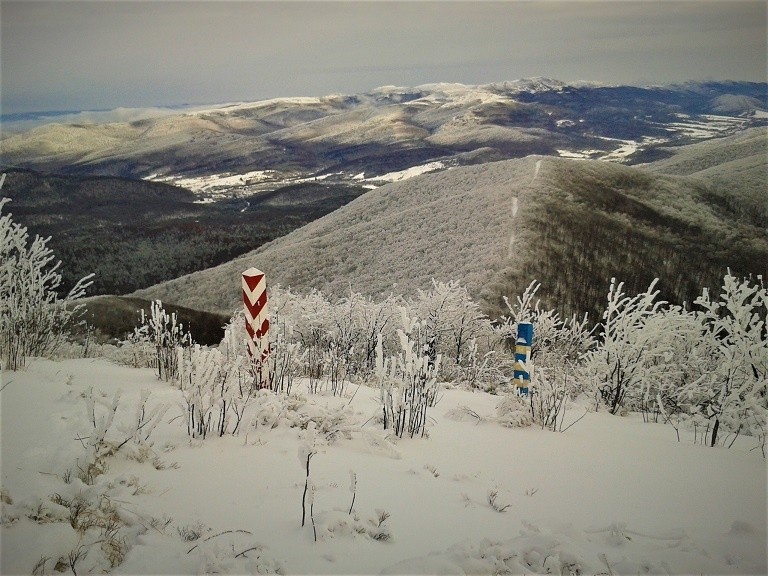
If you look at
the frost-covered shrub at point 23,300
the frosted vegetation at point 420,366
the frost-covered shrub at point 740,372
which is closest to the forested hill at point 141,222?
the frost-covered shrub at point 23,300

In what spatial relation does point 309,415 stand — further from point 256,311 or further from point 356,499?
point 256,311

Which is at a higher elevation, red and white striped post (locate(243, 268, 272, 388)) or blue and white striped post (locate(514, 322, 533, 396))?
red and white striped post (locate(243, 268, 272, 388))

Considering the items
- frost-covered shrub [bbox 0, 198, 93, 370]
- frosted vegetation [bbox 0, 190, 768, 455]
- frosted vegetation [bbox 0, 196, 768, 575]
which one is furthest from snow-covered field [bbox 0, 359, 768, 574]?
frost-covered shrub [bbox 0, 198, 93, 370]

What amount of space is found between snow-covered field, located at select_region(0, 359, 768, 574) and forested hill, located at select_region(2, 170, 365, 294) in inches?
1565

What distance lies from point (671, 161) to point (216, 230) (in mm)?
79098

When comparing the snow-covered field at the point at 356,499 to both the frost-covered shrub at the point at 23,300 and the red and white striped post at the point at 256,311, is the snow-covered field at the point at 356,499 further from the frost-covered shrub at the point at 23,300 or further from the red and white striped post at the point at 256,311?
the frost-covered shrub at the point at 23,300

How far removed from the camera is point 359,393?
5.93 metres

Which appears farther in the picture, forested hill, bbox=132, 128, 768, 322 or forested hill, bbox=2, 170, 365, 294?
forested hill, bbox=2, 170, 365, 294

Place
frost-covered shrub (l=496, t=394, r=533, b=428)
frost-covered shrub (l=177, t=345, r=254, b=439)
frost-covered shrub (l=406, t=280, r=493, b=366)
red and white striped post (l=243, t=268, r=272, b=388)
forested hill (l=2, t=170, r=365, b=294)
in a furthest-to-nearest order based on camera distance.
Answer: forested hill (l=2, t=170, r=365, b=294) < frost-covered shrub (l=406, t=280, r=493, b=366) < red and white striped post (l=243, t=268, r=272, b=388) < frost-covered shrub (l=496, t=394, r=533, b=428) < frost-covered shrub (l=177, t=345, r=254, b=439)

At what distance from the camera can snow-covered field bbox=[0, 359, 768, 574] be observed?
258 centimetres

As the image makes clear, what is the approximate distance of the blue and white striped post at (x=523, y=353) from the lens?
6.30 meters

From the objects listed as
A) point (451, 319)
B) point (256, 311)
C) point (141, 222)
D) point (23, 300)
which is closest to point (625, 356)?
point (256, 311)

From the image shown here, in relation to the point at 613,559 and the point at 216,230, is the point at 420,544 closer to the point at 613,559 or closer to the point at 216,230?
the point at 613,559

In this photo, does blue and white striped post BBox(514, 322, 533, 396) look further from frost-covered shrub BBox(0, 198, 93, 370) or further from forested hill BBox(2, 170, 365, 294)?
forested hill BBox(2, 170, 365, 294)
